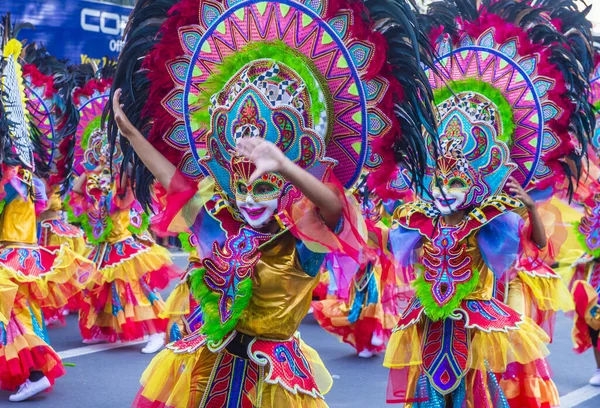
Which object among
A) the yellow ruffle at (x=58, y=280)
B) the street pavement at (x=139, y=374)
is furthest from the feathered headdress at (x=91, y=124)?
the yellow ruffle at (x=58, y=280)

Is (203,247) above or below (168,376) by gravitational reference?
above

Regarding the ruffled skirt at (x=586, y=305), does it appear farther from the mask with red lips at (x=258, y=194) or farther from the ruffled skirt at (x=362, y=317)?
the mask with red lips at (x=258, y=194)

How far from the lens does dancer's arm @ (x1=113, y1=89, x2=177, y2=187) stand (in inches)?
141

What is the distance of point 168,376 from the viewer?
142 inches

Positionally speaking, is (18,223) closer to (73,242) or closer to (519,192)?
(73,242)

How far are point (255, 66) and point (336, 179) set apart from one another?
521 millimetres

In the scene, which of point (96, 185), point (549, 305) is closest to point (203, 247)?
point (549, 305)

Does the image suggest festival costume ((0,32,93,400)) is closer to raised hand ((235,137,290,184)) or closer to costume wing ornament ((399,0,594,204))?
costume wing ornament ((399,0,594,204))

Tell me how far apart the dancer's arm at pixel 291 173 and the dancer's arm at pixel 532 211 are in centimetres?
185

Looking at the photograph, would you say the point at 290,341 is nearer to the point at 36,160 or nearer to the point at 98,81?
the point at 36,160

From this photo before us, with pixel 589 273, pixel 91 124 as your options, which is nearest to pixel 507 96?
pixel 589 273

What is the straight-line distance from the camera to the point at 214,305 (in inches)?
137

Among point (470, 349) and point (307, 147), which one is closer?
point (307, 147)

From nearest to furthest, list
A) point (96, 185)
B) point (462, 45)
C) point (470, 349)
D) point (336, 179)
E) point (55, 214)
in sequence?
point (336, 179) < point (470, 349) < point (462, 45) < point (96, 185) < point (55, 214)
